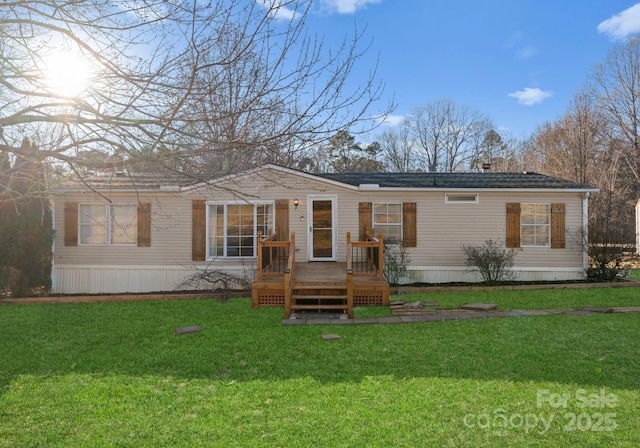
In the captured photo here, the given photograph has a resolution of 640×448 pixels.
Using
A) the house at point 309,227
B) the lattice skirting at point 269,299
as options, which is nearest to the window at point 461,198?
the house at point 309,227

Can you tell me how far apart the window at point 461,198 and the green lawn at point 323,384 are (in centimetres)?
452

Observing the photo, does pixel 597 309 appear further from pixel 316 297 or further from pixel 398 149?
pixel 398 149

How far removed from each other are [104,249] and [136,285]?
1311 mm

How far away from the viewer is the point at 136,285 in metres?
10.1

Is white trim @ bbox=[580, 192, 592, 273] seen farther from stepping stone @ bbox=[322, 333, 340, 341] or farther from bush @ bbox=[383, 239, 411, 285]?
stepping stone @ bbox=[322, 333, 340, 341]

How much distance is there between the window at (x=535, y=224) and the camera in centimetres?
1036

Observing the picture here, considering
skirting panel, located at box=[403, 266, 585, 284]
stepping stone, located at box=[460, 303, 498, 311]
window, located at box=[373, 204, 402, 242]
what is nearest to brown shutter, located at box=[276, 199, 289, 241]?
window, located at box=[373, 204, 402, 242]

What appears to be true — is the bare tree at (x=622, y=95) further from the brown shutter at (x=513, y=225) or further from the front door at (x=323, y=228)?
the front door at (x=323, y=228)

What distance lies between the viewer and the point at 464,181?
10.8m

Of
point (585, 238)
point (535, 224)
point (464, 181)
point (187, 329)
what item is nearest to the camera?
point (187, 329)

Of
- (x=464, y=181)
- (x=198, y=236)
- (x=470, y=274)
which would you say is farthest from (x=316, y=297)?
(x=464, y=181)

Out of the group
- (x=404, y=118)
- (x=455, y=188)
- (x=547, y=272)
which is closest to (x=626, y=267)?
(x=547, y=272)

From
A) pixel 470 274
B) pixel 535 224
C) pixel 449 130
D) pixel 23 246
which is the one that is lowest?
pixel 470 274

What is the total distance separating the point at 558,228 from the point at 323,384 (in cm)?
930
